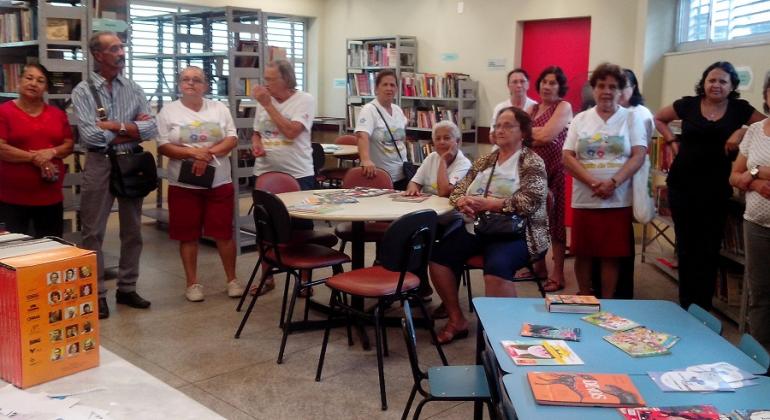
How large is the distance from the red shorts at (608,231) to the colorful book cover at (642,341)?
1.86 metres

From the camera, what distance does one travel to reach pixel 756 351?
1980mm

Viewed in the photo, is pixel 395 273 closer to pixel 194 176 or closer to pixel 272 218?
pixel 272 218

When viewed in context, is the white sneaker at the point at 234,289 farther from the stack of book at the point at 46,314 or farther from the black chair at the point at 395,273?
the stack of book at the point at 46,314

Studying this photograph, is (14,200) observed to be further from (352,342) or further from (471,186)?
(471,186)

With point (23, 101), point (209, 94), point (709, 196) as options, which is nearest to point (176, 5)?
point (209, 94)

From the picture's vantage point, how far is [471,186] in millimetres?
3785

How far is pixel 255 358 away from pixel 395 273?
0.87 meters

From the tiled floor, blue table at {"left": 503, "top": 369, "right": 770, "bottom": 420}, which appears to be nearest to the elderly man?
the tiled floor

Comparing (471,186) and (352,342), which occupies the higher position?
(471,186)

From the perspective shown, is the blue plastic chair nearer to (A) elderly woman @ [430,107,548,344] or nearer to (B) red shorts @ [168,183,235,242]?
(A) elderly woman @ [430,107,548,344]

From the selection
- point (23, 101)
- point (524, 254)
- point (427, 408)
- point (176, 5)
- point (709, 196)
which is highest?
point (176, 5)

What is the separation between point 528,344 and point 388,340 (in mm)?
1939

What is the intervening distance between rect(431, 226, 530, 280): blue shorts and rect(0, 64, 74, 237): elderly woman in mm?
2239

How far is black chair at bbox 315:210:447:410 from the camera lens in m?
3.12
